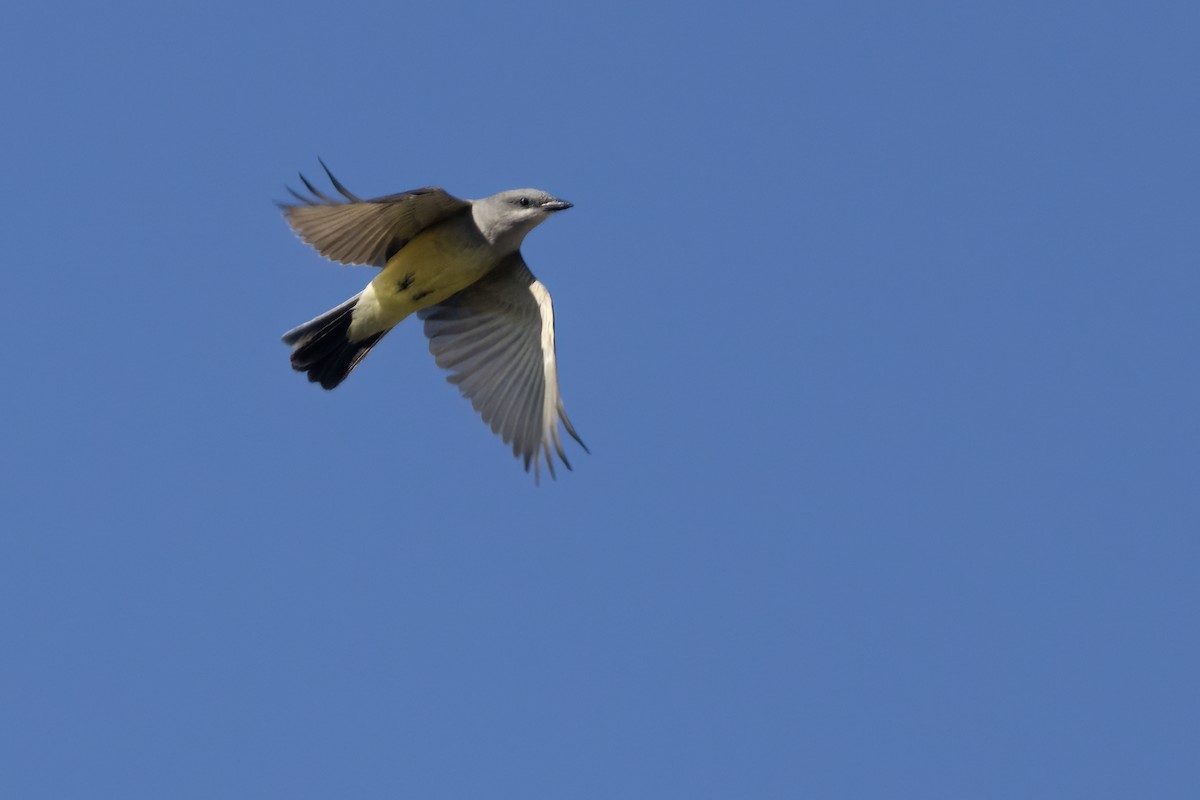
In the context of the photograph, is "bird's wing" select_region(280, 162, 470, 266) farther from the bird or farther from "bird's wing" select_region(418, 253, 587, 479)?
"bird's wing" select_region(418, 253, 587, 479)

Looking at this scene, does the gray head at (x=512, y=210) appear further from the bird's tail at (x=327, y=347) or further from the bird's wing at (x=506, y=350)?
the bird's tail at (x=327, y=347)

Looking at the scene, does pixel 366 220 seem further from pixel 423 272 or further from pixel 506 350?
pixel 506 350

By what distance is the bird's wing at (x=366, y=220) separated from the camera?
12078mm

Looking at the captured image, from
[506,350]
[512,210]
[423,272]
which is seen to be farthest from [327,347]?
[512,210]

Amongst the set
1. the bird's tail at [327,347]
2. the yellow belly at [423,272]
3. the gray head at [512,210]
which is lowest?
the bird's tail at [327,347]

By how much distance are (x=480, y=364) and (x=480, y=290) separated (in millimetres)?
658

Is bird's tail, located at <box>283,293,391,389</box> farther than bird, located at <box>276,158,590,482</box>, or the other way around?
bird's tail, located at <box>283,293,391,389</box>

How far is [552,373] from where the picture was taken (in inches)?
543

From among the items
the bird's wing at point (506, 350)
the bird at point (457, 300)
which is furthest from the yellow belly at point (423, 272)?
the bird's wing at point (506, 350)

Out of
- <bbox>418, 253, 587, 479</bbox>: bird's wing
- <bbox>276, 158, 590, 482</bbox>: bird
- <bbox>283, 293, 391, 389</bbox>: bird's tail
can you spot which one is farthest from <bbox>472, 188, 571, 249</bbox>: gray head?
<bbox>283, 293, 391, 389</bbox>: bird's tail

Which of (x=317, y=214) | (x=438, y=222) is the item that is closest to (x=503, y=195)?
(x=438, y=222)

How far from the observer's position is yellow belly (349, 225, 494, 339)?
1294 centimetres

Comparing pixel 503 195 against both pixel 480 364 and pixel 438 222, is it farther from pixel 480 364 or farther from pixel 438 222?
pixel 480 364

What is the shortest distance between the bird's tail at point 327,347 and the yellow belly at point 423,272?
272 millimetres
